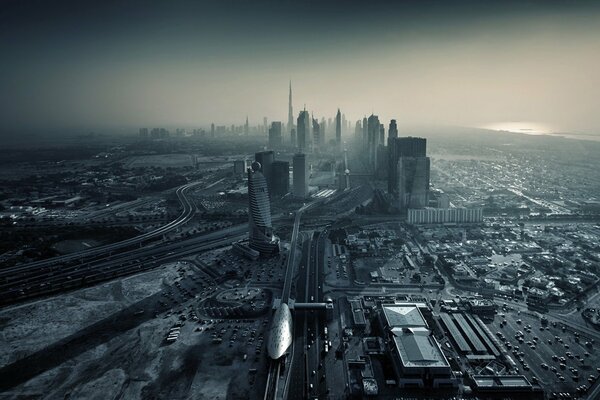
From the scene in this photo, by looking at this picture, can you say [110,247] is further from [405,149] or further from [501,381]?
[405,149]

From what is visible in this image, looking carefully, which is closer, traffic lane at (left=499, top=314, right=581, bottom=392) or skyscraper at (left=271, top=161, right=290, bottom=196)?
traffic lane at (left=499, top=314, right=581, bottom=392)

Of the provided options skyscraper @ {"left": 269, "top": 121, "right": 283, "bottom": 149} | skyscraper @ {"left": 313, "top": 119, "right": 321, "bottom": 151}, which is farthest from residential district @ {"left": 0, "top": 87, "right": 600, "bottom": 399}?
skyscraper @ {"left": 269, "top": 121, "right": 283, "bottom": 149}

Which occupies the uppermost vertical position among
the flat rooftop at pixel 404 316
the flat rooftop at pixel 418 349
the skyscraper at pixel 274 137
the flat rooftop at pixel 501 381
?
the skyscraper at pixel 274 137

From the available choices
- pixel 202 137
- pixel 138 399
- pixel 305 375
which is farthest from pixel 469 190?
pixel 202 137

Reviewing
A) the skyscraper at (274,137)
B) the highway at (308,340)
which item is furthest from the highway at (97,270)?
the skyscraper at (274,137)

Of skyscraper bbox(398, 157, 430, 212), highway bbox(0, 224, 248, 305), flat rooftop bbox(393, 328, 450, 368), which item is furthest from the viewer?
skyscraper bbox(398, 157, 430, 212)

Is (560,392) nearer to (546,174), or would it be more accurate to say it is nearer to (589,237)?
(589,237)

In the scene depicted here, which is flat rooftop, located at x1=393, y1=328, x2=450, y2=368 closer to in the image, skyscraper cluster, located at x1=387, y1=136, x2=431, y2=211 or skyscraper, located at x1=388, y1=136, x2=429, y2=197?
skyscraper cluster, located at x1=387, y1=136, x2=431, y2=211

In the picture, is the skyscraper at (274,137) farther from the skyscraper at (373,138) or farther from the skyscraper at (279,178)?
the skyscraper at (279,178)
